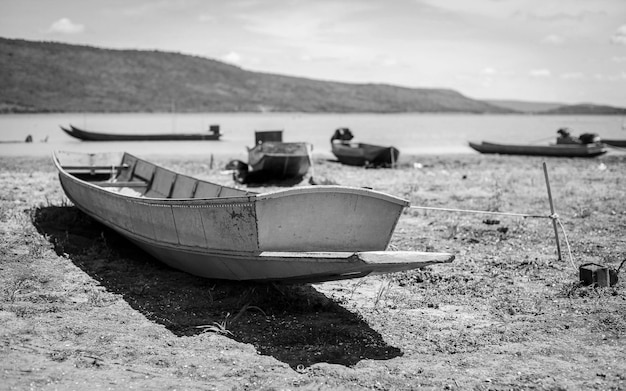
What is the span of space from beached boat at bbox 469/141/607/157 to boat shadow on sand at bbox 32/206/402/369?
2325 cm

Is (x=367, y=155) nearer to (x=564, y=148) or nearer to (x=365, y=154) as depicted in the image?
(x=365, y=154)

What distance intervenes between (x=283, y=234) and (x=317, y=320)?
40.0 inches

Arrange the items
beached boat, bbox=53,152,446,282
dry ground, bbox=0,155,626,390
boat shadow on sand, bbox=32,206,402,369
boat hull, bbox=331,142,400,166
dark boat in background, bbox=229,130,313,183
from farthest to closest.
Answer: boat hull, bbox=331,142,400,166, dark boat in background, bbox=229,130,313,183, beached boat, bbox=53,152,446,282, boat shadow on sand, bbox=32,206,402,369, dry ground, bbox=0,155,626,390

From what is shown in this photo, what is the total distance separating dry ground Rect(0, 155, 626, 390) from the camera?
5.16m

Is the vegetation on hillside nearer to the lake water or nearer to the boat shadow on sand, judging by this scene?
the lake water

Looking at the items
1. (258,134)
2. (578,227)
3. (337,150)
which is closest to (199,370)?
(578,227)

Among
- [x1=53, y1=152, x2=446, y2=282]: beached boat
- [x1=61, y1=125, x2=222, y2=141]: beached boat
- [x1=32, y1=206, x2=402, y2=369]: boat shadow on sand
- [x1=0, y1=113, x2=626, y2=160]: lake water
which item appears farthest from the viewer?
[x1=61, y1=125, x2=222, y2=141]: beached boat

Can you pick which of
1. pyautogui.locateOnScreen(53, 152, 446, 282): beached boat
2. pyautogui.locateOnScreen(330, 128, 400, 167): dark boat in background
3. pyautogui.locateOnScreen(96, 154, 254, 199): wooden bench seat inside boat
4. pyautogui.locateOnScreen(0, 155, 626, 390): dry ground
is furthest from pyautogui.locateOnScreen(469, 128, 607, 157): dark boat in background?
pyautogui.locateOnScreen(53, 152, 446, 282): beached boat

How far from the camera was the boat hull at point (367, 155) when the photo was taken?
22.3m

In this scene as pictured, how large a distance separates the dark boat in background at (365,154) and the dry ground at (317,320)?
37.4 feet

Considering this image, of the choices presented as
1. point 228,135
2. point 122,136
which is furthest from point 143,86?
point 122,136

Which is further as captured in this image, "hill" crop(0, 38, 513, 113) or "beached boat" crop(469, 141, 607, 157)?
"hill" crop(0, 38, 513, 113)

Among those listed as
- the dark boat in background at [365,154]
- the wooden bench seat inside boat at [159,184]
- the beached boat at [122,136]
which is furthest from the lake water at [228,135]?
the wooden bench seat inside boat at [159,184]

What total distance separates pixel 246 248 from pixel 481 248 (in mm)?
4721
